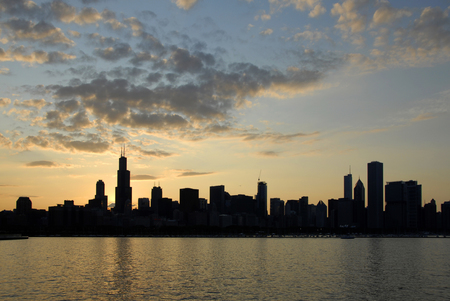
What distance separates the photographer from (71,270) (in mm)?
100375

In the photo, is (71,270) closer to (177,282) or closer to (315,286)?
(177,282)

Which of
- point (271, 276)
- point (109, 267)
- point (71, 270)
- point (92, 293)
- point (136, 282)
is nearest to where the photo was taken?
point (92, 293)

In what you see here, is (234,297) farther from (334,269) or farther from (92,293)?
(334,269)

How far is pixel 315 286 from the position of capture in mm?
77188

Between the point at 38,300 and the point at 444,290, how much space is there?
6562cm

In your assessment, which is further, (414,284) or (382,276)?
(382,276)

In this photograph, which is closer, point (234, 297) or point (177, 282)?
point (234, 297)

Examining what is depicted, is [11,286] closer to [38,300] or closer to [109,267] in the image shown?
[38,300]

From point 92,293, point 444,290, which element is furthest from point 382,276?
point 92,293

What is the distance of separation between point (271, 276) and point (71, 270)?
45900 mm

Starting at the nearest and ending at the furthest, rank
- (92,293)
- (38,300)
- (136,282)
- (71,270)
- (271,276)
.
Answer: (38,300), (92,293), (136,282), (271,276), (71,270)

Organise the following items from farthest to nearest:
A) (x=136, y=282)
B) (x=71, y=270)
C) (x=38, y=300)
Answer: (x=71, y=270) < (x=136, y=282) < (x=38, y=300)

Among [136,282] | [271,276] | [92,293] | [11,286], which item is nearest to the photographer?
[92,293]

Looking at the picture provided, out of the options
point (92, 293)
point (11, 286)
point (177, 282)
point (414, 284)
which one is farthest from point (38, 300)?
point (414, 284)
